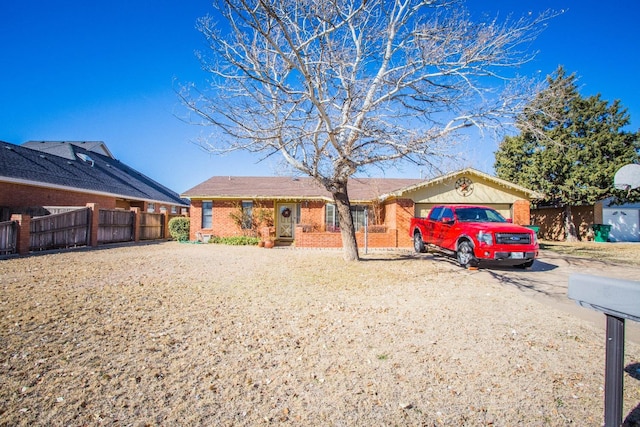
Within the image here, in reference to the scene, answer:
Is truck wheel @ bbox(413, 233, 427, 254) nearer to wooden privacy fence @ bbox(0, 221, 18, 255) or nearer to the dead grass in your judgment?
the dead grass

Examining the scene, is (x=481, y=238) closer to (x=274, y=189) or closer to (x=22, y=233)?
(x=274, y=189)

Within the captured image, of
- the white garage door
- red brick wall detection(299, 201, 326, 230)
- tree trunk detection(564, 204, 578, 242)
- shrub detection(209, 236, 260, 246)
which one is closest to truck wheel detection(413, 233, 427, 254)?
red brick wall detection(299, 201, 326, 230)

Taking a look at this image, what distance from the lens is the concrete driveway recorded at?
5.15 meters

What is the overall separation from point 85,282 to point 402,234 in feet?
45.2

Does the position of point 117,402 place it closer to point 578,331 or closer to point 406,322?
point 406,322

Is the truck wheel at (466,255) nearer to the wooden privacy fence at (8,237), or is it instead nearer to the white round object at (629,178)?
the white round object at (629,178)

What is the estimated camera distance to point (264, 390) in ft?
9.25

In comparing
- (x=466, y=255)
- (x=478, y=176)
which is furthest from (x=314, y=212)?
(x=466, y=255)

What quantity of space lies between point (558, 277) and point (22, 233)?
18.1 metres

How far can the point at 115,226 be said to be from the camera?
16297mm

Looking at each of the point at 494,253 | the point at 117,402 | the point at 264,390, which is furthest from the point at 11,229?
the point at 494,253

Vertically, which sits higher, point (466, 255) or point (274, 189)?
point (274, 189)

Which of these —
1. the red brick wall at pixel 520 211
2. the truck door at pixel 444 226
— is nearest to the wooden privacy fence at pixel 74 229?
the truck door at pixel 444 226

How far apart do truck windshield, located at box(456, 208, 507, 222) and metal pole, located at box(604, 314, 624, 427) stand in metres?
9.33
